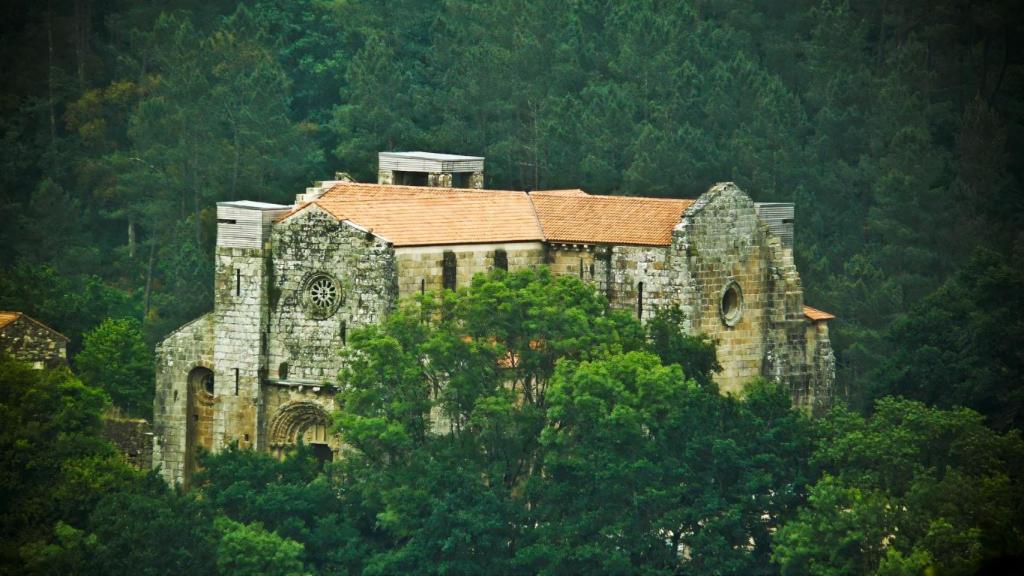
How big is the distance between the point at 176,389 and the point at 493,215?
10852 mm

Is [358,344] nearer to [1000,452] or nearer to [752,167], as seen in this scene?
[1000,452]

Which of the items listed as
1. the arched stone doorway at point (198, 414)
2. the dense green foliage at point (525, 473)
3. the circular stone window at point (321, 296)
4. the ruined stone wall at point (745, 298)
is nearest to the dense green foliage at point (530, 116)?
the ruined stone wall at point (745, 298)

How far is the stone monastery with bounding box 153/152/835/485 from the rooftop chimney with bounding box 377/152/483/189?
10.8 feet

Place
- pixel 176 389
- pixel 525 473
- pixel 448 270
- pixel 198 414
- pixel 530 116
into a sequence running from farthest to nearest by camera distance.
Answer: pixel 530 116 → pixel 176 389 → pixel 198 414 → pixel 448 270 → pixel 525 473

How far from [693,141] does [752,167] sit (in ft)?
8.34

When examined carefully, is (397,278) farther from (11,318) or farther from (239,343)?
(11,318)

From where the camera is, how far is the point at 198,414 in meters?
86.2

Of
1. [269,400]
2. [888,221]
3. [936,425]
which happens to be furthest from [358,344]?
[888,221]

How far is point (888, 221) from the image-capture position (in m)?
111

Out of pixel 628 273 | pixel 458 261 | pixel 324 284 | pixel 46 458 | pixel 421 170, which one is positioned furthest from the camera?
pixel 421 170

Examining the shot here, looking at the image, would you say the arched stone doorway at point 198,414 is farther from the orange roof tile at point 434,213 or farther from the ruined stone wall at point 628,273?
the ruined stone wall at point 628,273

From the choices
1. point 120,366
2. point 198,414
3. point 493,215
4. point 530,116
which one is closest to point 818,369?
point 493,215

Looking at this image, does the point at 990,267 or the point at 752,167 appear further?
the point at 752,167

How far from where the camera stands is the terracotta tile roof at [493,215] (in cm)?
8381
